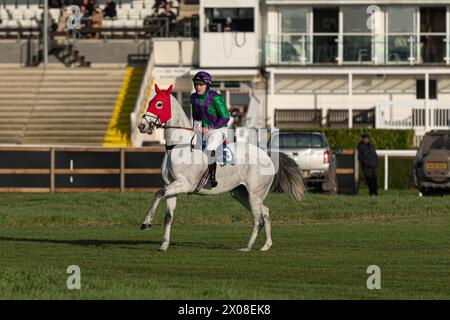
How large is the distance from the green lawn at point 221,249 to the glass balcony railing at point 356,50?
21412 millimetres

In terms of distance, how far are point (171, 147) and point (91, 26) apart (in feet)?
126

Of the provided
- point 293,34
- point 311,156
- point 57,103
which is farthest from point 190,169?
point 293,34

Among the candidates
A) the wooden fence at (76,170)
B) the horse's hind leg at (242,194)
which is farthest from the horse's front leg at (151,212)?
the wooden fence at (76,170)

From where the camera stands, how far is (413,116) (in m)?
54.6

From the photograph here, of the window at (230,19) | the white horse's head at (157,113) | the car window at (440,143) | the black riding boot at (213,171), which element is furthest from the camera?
the window at (230,19)

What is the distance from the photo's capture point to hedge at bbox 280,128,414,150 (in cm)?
5222

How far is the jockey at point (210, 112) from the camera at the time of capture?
845 inches

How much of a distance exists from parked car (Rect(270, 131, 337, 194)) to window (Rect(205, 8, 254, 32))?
15678 millimetres

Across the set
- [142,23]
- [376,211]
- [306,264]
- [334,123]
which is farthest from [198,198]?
[142,23]

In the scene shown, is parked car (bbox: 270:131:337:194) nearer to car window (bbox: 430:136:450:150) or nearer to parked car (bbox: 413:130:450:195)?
parked car (bbox: 413:130:450:195)

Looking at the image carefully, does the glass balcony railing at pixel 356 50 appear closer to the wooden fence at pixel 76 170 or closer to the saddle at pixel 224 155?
the wooden fence at pixel 76 170

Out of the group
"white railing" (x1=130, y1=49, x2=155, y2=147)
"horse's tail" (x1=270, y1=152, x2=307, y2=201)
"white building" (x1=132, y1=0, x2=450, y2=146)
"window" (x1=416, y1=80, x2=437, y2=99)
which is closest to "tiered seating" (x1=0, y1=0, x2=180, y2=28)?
"white building" (x1=132, y1=0, x2=450, y2=146)

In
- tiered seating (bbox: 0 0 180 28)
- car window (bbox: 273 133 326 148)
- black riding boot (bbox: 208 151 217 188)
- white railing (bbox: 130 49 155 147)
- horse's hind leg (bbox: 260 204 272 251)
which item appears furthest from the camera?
tiered seating (bbox: 0 0 180 28)
